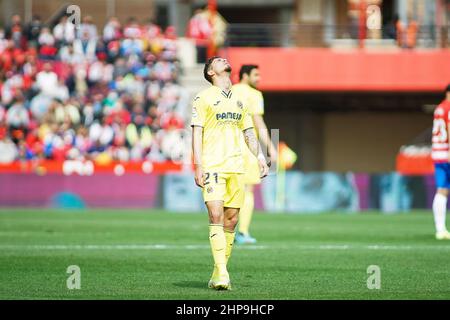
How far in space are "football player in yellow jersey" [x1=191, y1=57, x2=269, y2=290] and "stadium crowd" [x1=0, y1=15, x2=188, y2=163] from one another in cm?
1826

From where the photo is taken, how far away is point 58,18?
35.1 meters

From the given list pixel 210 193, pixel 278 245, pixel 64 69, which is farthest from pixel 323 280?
pixel 64 69

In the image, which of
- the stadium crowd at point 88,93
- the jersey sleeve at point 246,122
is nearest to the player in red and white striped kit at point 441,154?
the jersey sleeve at point 246,122

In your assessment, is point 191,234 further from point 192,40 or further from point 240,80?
point 192,40

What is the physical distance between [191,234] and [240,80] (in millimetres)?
3103

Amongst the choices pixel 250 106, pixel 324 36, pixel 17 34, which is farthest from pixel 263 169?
pixel 324 36

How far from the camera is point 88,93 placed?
31344 millimetres

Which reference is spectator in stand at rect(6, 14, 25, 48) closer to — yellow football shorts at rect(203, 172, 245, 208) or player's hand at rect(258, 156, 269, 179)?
player's hand at rect(258, 156, 269, 179)

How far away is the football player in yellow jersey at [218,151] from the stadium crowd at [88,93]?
1826cm

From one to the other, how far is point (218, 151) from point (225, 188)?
358 mm

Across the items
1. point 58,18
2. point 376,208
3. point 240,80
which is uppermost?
point 58,18

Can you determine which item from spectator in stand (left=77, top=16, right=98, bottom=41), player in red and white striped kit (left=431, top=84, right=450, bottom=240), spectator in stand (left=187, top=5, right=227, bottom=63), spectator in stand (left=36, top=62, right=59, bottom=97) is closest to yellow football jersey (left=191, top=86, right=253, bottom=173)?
player in red and white striped kit (left=431, top=84, right=450, bottom=240)
